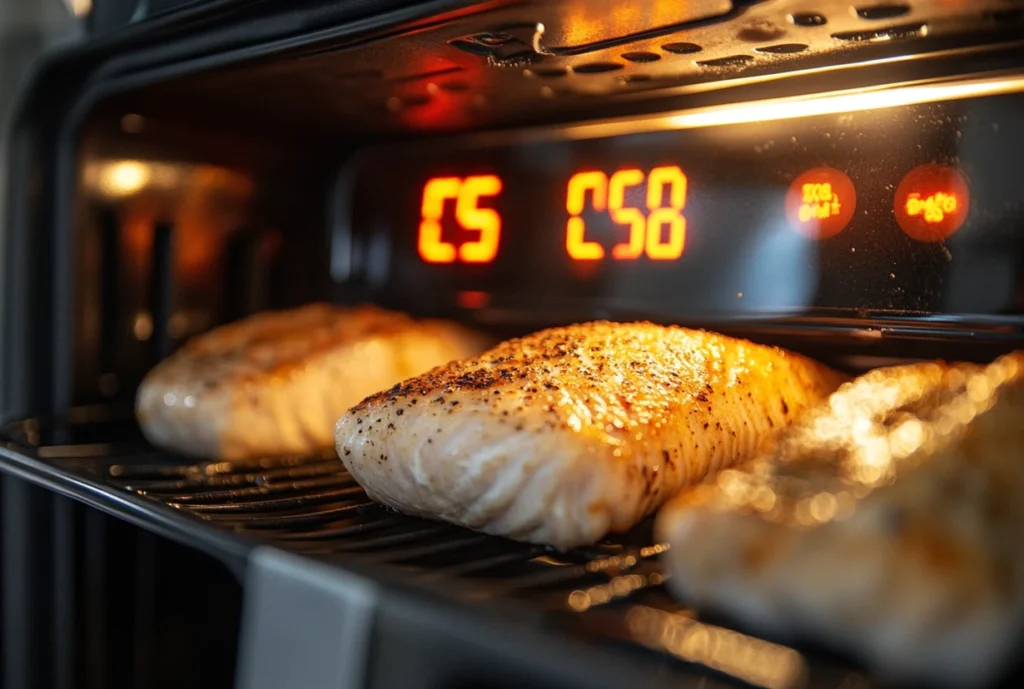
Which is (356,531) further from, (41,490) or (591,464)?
(41,490)

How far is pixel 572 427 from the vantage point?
0.81 meters

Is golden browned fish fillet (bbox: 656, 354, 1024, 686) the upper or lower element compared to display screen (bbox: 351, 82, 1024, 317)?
lower

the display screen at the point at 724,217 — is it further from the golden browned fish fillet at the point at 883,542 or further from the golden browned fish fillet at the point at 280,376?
the golden browned fish fillet at the point at 883,542

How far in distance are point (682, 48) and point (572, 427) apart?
40 cm

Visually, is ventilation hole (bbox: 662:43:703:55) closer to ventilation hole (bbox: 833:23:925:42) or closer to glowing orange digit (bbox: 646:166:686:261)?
ventilation hole (bbox: 833:23:925:42)

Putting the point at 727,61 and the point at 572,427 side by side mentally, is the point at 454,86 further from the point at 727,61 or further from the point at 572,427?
the point at 572,427

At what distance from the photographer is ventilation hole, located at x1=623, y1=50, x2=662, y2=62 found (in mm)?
951

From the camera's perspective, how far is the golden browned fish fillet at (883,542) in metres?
0.51

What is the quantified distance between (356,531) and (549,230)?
609 millimetres

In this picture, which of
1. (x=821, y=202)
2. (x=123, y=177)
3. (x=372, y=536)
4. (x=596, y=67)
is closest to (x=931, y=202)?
(x=821, y=202)

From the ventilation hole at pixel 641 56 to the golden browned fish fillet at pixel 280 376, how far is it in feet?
1.77

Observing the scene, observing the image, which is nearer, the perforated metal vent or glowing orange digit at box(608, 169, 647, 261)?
the perforated metal vent

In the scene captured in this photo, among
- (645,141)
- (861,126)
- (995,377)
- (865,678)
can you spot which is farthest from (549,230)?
(865,678)

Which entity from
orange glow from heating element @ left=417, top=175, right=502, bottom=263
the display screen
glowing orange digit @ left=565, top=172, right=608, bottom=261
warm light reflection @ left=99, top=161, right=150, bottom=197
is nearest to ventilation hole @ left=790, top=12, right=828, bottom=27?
the display screen
